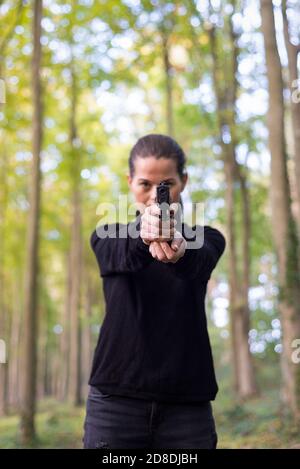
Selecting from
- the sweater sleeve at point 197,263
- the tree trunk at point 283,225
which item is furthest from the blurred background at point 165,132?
the sweater sleeve at point 197,263

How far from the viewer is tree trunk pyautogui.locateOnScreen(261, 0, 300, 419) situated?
7.24m

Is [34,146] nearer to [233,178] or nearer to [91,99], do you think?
[233,178]

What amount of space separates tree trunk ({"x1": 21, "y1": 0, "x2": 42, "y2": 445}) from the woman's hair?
270 inches

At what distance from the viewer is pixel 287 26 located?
9.10 m

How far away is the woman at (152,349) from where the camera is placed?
6.34 feet

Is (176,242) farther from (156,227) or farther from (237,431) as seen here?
(237,431)

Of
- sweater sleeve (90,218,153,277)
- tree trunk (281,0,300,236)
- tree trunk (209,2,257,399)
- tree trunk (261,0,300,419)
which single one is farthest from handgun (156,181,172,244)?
tree trunk (209,2,257,399)

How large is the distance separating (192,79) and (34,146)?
7.10 m

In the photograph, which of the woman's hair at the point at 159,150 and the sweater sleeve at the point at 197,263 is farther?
the woman's hair at the point at 159,150

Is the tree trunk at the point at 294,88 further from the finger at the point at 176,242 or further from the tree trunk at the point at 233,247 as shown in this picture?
the finger at the point at 176,242

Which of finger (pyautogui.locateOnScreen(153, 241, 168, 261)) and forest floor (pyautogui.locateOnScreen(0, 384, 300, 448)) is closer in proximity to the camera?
finger (pyautogui.locateOnScreen(153, 241, 168, 261))

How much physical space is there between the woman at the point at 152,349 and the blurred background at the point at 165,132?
17.7 ft

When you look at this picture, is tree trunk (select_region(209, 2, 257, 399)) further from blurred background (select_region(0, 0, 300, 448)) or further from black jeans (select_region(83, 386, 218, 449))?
black jeans (select_region(83, 386, 218, 449))

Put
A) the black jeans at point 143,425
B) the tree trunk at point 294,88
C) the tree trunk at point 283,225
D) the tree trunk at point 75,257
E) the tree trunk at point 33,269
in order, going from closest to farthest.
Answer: the black jeans at point 143,425
the tree trunk at point 283,225
the tree trunk at point 294,88
the tree trunk at point 33,269
the tree trunk at point 75,257
